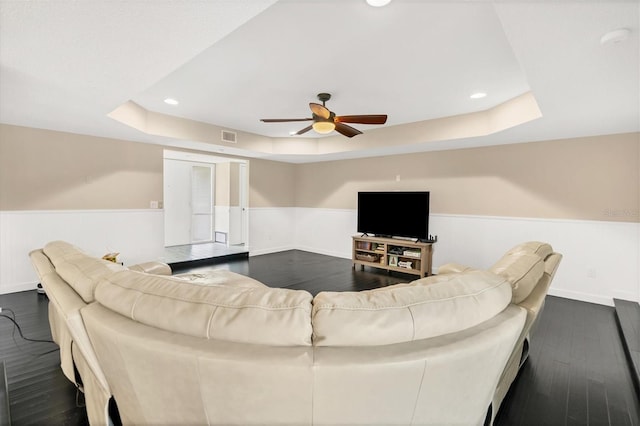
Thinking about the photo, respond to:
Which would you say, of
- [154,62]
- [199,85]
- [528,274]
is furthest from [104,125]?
[528,274]

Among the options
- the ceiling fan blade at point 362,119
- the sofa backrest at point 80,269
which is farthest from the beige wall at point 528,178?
the sofa backrest at point 80,269

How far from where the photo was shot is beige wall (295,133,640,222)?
3.68 meters

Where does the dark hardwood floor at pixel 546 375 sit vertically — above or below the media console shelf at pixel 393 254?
below

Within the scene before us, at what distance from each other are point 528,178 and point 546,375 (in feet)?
10.1

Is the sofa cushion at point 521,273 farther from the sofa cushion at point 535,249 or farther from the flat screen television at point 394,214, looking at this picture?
the flat screen television at point 394,214

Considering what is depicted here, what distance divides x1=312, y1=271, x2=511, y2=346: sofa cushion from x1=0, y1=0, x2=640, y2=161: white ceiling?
1420mm

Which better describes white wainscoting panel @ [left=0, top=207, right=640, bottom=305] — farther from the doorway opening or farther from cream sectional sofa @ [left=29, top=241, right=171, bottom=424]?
cream sectional sofa @ [left=29, top=241, right=171, bottom=424]

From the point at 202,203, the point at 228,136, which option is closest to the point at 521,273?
the point at 228,136

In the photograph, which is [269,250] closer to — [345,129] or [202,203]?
[202,203]

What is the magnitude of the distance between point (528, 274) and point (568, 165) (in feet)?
11.4

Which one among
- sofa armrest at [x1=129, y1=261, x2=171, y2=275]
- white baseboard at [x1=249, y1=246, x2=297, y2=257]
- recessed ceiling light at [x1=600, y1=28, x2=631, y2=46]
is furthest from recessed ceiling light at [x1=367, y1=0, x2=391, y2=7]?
white baseboard at [x1=249, y1=246, x2=297, y2=257]

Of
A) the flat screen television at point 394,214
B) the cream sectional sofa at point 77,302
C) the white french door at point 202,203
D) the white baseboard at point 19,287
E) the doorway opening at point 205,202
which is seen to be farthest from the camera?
the white french door at point 202,203

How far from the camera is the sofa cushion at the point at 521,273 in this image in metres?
1.52

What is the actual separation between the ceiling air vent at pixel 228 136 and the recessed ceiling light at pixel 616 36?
4.97m
